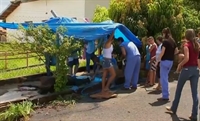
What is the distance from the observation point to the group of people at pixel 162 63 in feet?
18.2

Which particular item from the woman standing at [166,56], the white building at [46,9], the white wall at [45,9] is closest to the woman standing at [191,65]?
the woman standing at [166,56]

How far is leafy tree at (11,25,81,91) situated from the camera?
24.8ft

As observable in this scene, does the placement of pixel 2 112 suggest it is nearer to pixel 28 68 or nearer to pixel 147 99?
pixel 147 99

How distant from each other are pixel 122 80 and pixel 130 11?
2.89m

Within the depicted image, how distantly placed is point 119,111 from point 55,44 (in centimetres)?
261

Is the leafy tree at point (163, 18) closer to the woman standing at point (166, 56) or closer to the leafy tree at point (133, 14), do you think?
the leafy tree at point (133, 14)

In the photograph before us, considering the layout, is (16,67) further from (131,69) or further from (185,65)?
(185,65)

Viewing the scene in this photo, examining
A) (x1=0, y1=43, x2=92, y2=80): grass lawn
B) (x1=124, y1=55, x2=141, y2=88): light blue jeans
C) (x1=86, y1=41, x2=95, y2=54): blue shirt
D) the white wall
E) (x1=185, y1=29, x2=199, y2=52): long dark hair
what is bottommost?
(x1=0, y1=43, x2=92, y2=80): grass lawn

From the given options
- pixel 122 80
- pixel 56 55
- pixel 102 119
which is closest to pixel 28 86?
pixel 56 55

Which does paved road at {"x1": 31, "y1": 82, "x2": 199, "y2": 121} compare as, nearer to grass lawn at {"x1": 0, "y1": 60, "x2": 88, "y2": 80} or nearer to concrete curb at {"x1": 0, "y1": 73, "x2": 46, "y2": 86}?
concrete curb at {"x1": 0, "y1": 73, "x2": 46, "y2": 86}

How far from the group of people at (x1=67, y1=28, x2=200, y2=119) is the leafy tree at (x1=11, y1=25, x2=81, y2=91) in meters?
1.00

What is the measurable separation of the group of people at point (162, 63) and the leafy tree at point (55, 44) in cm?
100

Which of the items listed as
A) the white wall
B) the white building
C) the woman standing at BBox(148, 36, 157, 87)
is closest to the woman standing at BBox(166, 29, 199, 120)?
the woman standing at BBox(148, 36, 157, 87)

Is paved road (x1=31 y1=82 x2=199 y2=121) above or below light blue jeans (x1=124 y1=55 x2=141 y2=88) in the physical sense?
below
